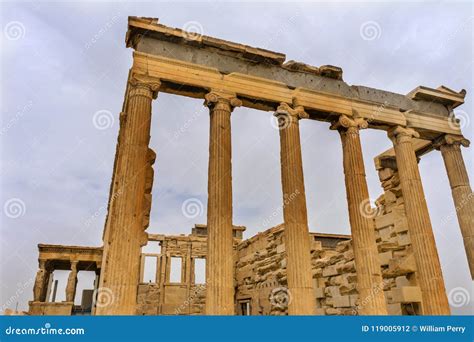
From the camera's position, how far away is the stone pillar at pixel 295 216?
977cm

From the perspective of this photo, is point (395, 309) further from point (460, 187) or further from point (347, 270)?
point (460, 187)

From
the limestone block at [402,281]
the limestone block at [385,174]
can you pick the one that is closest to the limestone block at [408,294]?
the limestone block at [402,281]

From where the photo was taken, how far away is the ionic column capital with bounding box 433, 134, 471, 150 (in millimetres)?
14195

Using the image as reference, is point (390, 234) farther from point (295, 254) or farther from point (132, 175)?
point (132, 175)

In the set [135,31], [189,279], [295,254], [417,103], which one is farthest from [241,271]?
[135,31]

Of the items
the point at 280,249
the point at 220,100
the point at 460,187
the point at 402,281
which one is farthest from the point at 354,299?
the point at 220,100

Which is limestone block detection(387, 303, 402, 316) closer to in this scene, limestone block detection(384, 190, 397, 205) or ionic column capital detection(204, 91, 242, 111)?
limestone block detection(384, 190, 397, 205)

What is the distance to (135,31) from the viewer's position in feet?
35.2

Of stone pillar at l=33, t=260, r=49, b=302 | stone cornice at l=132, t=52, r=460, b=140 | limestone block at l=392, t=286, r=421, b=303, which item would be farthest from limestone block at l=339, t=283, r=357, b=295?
stone pillar at l=33, t=260, r=49, b=302

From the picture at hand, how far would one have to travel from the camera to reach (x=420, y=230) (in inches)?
469

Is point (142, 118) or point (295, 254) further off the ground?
point (142, 118)

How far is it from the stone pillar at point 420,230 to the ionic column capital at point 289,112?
4031 mm

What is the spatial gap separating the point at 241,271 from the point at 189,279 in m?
6.96

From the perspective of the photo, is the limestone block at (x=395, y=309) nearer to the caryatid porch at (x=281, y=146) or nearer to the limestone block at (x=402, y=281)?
the limestone block at (x=402, y=281)
